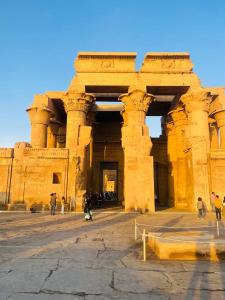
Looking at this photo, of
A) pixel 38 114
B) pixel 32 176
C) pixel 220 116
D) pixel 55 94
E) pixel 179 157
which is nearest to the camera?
pixel 32 176

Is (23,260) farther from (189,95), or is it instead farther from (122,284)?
(189,95)

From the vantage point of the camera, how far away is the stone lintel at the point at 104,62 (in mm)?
19109

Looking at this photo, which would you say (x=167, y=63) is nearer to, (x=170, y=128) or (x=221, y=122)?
(x=170, y=128)

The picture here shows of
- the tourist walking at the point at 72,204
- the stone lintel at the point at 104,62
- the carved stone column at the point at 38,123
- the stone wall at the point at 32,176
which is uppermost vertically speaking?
the stone lintel at the point at 104,62

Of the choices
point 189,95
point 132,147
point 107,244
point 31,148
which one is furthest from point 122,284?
point 189,95

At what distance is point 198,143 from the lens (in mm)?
17297

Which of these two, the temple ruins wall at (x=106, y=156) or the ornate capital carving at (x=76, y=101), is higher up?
the ornate capital carving at (x=76, y=101)

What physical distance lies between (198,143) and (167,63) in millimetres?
6704

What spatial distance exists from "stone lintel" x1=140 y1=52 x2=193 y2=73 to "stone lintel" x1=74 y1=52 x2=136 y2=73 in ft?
3.74

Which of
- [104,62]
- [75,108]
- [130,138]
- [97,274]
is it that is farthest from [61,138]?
[97,274]

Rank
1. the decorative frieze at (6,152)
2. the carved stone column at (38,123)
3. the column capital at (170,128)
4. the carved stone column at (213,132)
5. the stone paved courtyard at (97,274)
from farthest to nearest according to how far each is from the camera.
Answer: the carved stone column at (213,132) < the column capital at (170,128) < the carved stone column at (38,123) < the decorative frieze at (6,152) < the stone paved courtyard at (97,274)

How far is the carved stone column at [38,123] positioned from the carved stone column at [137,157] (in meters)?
6.33

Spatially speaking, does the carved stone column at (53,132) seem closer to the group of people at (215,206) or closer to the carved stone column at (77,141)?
the carved stone column at (77,141)

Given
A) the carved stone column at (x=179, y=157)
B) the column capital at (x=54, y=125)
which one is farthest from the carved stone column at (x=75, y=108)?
the carved stone column at (x=179, y=157)
